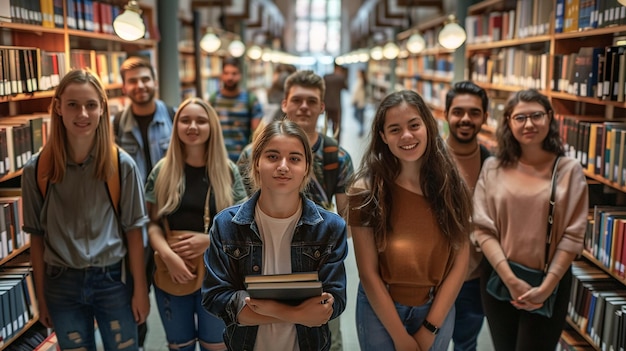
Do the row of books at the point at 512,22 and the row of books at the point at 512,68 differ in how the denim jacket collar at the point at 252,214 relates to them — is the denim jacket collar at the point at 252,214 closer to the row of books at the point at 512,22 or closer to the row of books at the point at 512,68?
the row of books at the point at 512,68

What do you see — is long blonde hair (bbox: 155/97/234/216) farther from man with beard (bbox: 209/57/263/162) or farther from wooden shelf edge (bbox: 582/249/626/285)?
man with beard (bbox: 209/57/263/162)

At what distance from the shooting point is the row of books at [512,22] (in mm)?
4141

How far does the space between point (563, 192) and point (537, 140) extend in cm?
25

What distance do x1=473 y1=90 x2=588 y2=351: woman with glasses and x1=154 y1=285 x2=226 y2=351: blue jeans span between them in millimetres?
1209

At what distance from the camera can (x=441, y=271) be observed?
210cm

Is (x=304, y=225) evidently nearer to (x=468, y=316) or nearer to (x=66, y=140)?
(x=66, y=140)

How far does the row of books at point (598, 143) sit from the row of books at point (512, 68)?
61 cm

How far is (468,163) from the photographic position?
9.29 feet

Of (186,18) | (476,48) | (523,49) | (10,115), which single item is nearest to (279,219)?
(10,115)

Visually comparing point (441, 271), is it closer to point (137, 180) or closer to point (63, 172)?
point (137, 180)

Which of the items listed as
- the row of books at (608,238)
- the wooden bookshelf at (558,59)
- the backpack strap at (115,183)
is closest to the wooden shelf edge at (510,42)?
the wooden bookshelf at (558,59)

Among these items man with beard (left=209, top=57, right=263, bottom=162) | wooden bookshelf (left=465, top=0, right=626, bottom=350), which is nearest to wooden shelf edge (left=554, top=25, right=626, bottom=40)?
wooden bookshelf (left=465, top=0, right=626, bottom=350)

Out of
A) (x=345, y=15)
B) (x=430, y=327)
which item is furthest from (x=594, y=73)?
(x=345, y=15)

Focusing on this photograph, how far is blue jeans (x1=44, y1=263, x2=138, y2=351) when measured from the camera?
2.40 meters
